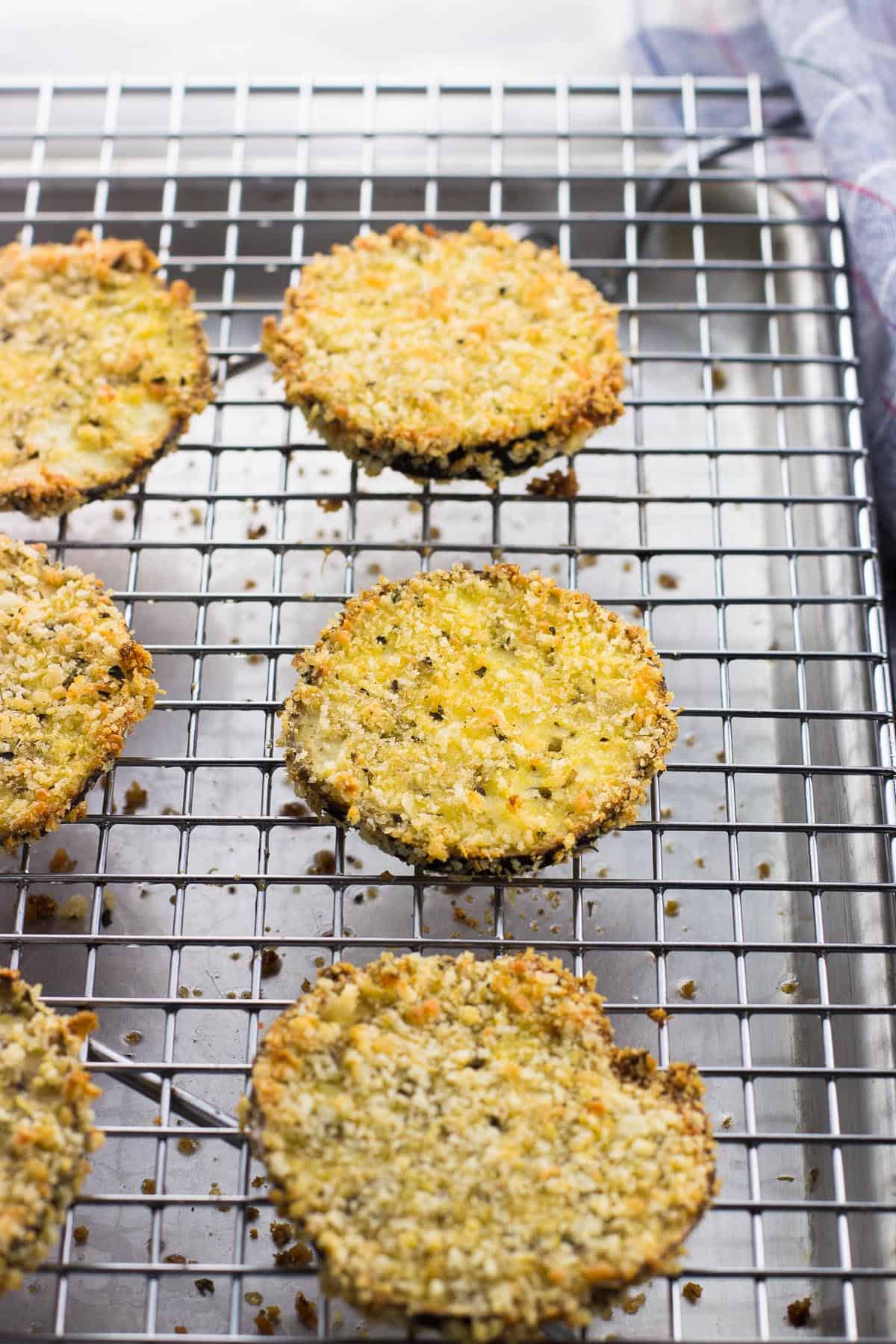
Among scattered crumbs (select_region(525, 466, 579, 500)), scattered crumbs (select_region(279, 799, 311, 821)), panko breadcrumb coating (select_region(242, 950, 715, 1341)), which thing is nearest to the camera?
panko breadcrumb coating (select_region(242, 950, 715, 1341))

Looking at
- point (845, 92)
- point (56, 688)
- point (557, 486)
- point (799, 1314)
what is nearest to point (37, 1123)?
point (56, 688)

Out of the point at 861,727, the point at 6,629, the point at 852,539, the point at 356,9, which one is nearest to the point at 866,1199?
the point at 861,727

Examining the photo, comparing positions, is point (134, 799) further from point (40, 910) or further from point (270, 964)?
point (270, 964)

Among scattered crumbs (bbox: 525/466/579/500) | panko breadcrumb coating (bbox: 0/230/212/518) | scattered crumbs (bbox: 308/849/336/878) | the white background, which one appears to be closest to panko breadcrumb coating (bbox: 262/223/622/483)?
scattered crumbs (bbox: 525/466/579/500)

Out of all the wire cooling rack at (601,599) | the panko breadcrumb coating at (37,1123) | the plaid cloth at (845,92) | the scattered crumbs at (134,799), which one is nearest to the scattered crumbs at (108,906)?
the wire cooling rack at (601,599)

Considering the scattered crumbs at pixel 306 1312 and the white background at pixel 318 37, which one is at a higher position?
the white background at pixel 318 37

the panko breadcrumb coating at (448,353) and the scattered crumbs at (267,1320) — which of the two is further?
the panko breadcrumb coating at (448,353)

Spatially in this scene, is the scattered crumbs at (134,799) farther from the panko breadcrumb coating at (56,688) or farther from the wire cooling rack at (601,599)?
the panko breadcrumb coating at (56,688)

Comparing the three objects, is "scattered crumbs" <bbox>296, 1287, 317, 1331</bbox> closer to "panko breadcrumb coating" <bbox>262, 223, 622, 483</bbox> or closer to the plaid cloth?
"panko breadcrumb coating" <bbox>262, 223, 622, 483</bbox>
